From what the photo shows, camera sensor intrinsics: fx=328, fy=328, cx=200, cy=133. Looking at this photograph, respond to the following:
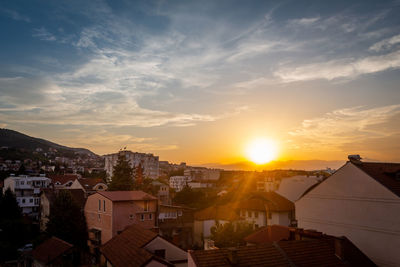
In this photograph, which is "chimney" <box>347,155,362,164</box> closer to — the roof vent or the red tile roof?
the roof vent

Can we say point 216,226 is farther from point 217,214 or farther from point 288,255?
point 288,255

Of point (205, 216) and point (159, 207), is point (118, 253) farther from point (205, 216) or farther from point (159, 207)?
point (205, 216)

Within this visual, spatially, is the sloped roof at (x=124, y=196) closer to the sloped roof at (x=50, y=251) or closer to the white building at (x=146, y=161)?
the sloped roof at (x=50, y=251)

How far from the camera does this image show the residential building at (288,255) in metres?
17.6

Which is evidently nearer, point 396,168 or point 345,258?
point 345,258

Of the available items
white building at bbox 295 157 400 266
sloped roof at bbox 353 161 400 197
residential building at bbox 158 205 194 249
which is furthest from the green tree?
sloped roof at bbox 353 161 400 197

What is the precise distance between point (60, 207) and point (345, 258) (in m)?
39.6

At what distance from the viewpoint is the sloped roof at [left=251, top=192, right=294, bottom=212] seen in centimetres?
4611

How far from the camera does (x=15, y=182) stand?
71812mm

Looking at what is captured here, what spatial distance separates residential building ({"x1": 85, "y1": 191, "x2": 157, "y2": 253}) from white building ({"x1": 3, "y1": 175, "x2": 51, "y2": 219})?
110 feet

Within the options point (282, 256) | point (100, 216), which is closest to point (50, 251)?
point (100, 216)

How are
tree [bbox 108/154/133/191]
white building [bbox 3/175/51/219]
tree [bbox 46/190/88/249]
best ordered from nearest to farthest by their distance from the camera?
tree [bbox 46/190/88/249] < tree [bbox 108/154/133/191] < white building [bbox 3/175/51/219]

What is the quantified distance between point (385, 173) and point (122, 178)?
50621 millimetres

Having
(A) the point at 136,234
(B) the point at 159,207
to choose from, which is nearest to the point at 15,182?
(B) the point at 159,207
